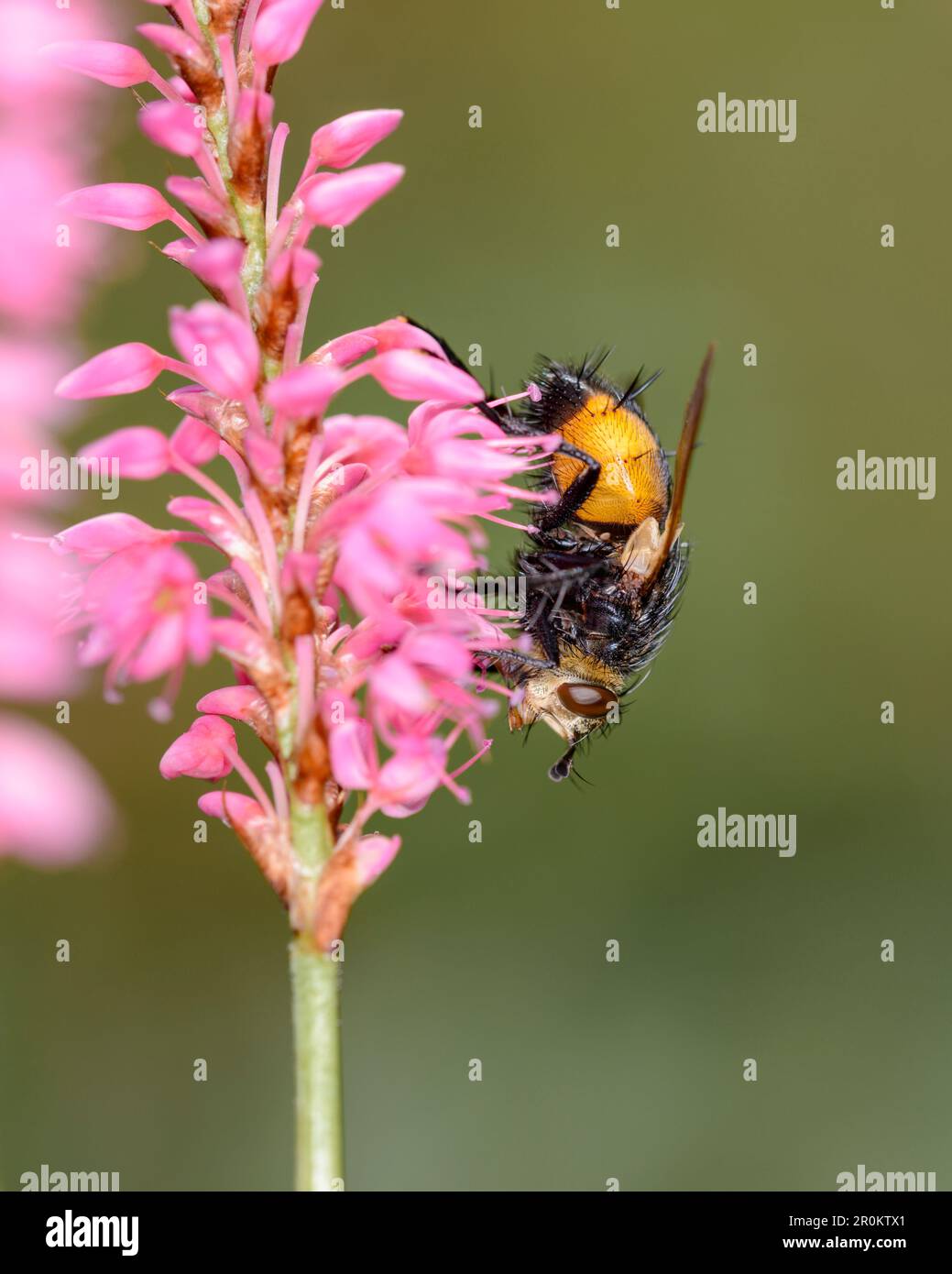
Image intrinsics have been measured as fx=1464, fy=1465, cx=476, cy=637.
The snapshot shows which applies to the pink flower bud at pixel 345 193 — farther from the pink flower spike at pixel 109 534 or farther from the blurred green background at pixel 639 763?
the blurred green background at pixel 639 763

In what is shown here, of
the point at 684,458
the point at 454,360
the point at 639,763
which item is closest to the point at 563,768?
the point at 684,458

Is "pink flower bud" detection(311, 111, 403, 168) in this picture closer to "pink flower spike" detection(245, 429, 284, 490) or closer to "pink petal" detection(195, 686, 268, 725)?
"pink flower spike" detection(245, 429, 284, 490)

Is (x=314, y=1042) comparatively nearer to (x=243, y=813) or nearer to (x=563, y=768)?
(x=243, y=813)

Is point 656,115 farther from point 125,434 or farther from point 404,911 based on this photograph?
point 125,434

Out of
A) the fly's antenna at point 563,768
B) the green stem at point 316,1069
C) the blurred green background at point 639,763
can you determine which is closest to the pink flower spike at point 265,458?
the green stem at point 316,1069

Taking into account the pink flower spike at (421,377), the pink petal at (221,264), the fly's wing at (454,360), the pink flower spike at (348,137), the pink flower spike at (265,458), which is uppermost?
the pink flower spike at (348,137)

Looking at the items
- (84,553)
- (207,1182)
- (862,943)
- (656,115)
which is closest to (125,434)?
(84,553)
